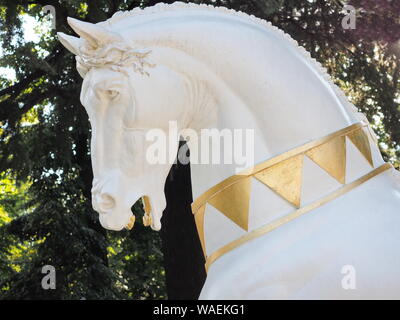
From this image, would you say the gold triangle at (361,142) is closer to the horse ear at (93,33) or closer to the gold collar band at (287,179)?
the gold collar band at (287,179)

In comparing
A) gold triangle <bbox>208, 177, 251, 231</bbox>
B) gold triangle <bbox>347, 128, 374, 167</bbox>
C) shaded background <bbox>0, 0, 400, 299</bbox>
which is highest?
shaded background <bbox>0, 0, 400, 299</bbox>

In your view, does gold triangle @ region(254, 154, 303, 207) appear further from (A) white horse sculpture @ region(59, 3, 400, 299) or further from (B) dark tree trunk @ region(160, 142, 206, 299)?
(B) dark tree trunk @ region(160, 142, 206, 299)

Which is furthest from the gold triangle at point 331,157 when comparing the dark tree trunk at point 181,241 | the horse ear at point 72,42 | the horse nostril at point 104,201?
the dark tree trunk at point 181,241

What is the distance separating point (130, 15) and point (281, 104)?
657 mm

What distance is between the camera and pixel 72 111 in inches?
340

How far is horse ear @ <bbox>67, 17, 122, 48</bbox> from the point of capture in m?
2.61

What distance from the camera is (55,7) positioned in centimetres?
825

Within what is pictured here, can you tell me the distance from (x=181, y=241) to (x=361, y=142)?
5.58m

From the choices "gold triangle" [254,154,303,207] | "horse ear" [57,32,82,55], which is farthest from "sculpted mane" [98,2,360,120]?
"gold triangle" [254,154,303,207]

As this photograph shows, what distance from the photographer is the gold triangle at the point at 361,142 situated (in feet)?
8.70

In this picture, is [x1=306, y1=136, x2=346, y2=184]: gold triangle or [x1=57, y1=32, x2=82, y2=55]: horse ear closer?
[x1=306, y1=136, x2=346, y2=184]: gold triangle

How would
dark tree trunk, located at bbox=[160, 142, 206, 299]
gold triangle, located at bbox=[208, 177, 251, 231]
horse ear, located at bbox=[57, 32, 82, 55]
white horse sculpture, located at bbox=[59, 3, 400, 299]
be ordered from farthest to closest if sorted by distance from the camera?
dark tree trunk, located at bbox=[160, 142, 206, 299] → horse ear, located at bbox=[57, 32, 82, 55] → gold triangle, located at bbox=[208, 177, 251, 231] → white horse sculpture, located at bbox=[59, 3, 400, 299]

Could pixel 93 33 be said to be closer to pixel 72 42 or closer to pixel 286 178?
pixel 72 42

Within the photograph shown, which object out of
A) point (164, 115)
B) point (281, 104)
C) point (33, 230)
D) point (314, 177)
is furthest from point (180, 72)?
point (33, 230)
